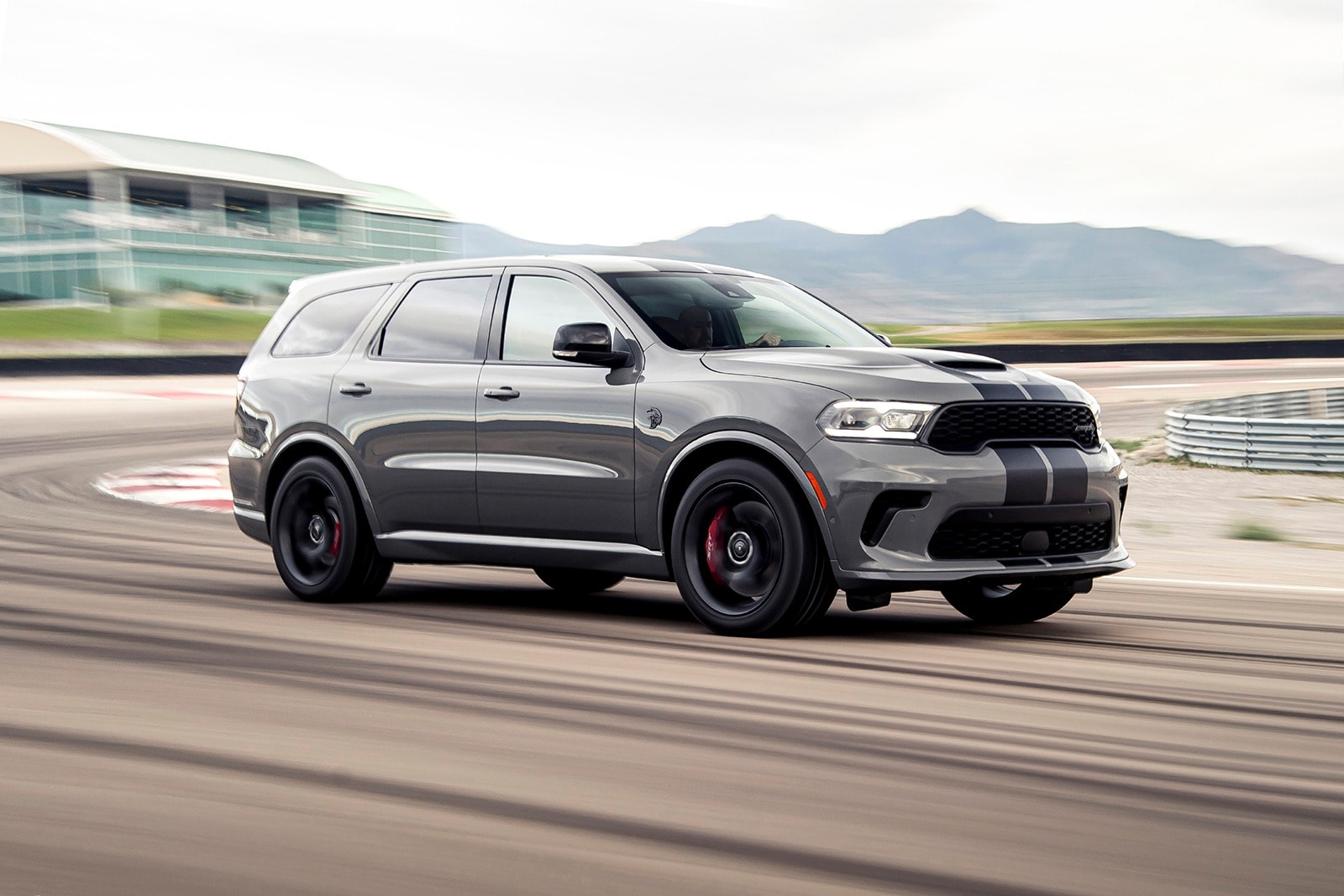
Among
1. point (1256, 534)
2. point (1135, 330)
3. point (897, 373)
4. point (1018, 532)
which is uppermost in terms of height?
point (897, 373)

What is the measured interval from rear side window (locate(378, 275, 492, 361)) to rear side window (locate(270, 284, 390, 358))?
299 millimetres

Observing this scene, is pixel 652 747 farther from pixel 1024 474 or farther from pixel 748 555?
pixel 1024 474

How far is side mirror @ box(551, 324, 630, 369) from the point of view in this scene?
776cm

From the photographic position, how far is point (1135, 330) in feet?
266

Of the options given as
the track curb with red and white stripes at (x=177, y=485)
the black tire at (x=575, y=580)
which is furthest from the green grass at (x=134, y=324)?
the black tire at (x=575, y=580)

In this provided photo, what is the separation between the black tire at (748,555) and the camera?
7309 millimetres

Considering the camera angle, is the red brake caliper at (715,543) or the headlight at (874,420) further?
the red brake caliper at (715,543)

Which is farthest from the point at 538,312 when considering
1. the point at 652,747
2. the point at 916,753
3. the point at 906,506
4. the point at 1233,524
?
the point at 1233,524

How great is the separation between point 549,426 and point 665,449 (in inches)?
27.8

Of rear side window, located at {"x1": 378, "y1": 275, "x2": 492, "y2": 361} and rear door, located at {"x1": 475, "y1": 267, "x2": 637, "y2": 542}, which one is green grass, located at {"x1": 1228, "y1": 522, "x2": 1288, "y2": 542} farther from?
rear side window, located at {"x1": 378, "y1": 275, "x2": 492, "y2": 361}

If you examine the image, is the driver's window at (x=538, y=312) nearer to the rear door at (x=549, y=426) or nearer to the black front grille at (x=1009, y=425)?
the rear door at (x=549, y=426)

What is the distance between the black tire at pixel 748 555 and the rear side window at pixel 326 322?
8.67 feet

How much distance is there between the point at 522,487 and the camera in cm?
832

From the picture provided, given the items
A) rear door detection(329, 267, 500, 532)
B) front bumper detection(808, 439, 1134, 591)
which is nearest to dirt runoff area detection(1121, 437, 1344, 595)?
front bumper detection(808, 439, 1134, 591)
